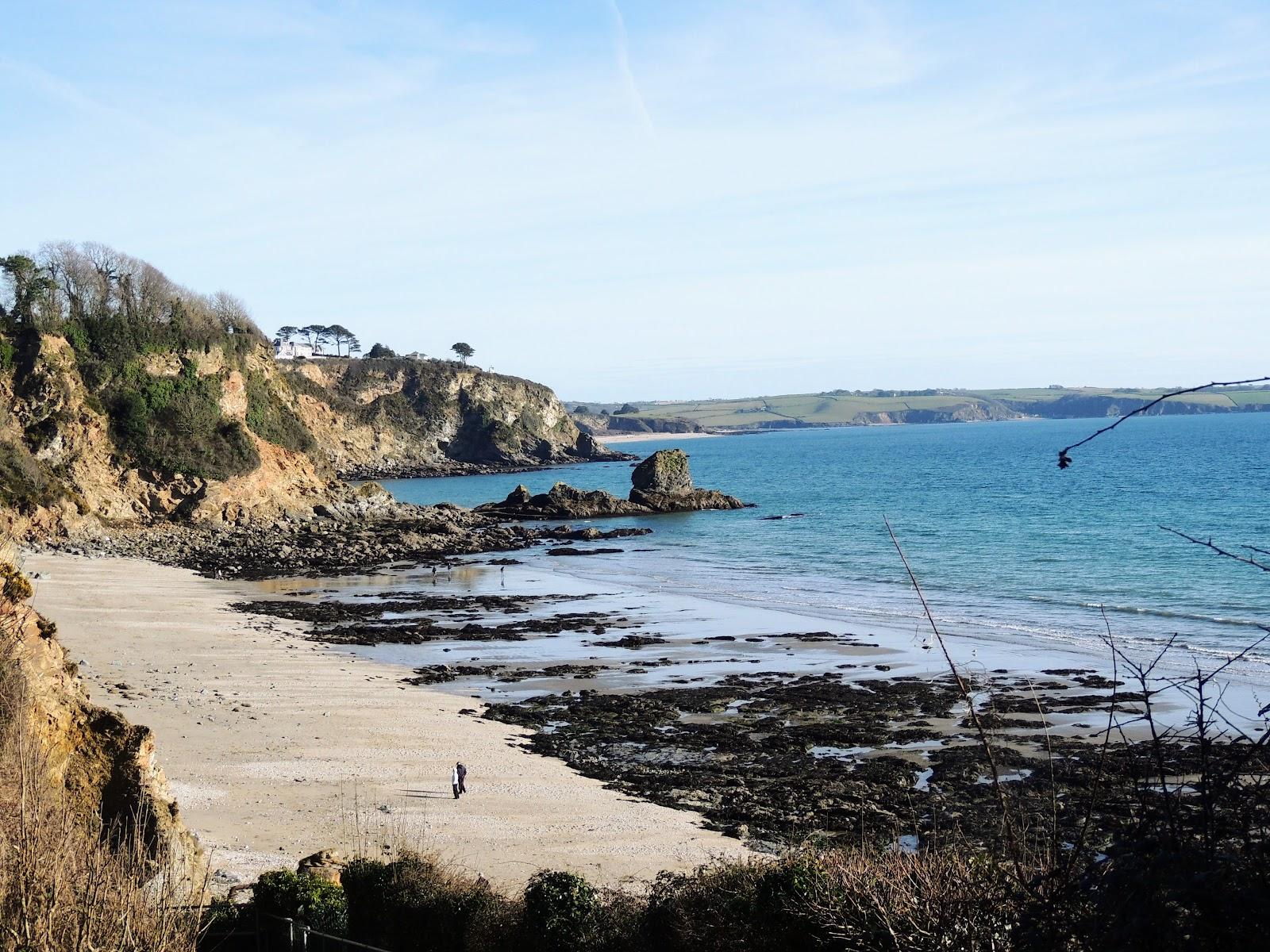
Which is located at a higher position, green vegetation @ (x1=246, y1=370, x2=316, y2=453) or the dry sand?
green vegetation @ (x1=246, y1=370, x2=316, y2=453)

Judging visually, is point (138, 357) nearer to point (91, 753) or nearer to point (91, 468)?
point (91, 468)

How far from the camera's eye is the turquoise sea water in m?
35.0

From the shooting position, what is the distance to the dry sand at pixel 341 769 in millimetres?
15242

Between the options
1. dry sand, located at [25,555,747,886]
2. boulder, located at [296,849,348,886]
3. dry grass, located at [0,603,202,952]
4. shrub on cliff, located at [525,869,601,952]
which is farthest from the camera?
dry sand, located at [25,555,747,886]

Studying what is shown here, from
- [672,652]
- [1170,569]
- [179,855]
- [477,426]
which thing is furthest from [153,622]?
[477,426]

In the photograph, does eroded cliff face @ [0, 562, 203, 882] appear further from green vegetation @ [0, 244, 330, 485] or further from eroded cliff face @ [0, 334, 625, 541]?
green vegetation @ [0, 244, 330, 485]

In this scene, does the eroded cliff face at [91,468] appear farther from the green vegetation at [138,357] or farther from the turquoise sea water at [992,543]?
the turquoise sea water at [992,543]

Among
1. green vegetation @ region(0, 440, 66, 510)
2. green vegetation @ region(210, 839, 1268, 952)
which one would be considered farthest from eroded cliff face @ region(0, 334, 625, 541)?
green vegetation @ region(210, 839, 1268, 952)

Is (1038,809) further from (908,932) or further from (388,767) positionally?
(388,767)

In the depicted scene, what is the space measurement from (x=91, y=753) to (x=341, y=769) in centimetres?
761

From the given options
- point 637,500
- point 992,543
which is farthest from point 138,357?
point 992,543

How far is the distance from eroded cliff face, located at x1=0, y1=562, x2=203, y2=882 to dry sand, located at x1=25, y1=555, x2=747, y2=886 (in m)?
2.06

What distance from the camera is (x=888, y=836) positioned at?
1584 cm

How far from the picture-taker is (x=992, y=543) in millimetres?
54031
